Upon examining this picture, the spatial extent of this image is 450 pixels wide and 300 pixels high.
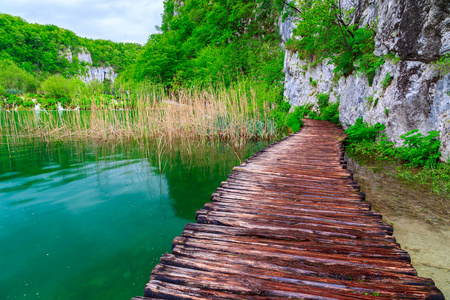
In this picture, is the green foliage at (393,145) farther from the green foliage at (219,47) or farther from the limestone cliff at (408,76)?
the green foliage at (219,47)

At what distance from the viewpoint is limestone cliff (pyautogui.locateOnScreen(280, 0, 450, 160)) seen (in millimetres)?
3650

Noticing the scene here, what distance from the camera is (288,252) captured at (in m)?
1.38

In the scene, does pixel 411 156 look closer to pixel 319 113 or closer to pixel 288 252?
pixel 288 252

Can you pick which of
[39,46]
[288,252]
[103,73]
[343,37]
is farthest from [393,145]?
[103,73]

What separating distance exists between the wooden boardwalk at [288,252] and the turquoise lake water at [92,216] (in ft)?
2.84

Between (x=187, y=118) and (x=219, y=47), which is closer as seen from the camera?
(x=187, y=118)

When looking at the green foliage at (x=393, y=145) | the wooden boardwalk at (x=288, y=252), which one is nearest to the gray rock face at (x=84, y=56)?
the green foliage at (x=393, y=145)

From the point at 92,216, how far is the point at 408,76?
20.0ft

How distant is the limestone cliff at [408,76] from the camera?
3.65 metres

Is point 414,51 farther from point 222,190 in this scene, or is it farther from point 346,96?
point 222,190

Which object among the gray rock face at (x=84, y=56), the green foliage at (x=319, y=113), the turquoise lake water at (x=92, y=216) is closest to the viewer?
the turquoise lake water at (x=92, y=216)

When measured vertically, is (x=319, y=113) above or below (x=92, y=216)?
above

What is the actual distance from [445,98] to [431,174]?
131 centimetres

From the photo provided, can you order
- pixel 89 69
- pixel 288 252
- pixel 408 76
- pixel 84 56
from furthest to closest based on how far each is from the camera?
pixel 89 69
pixel 84 56
pixel 408 76
pixel 288 252
